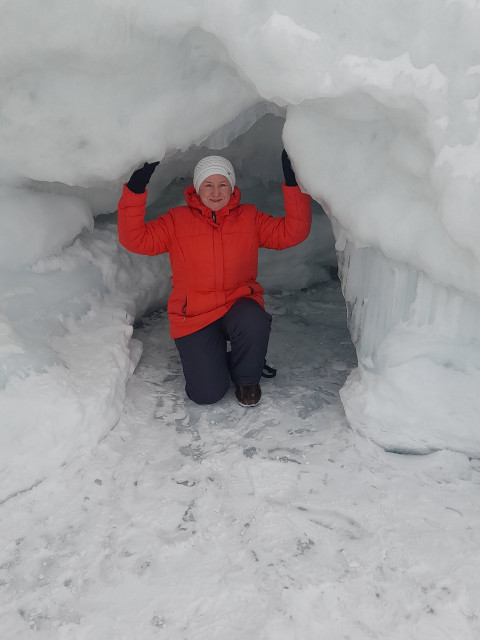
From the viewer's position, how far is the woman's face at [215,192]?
216 cm

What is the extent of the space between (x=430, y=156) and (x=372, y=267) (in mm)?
Answer: 486

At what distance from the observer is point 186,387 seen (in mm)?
2287

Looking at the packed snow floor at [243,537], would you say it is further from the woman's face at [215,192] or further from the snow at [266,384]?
the woman's face at [215,192]

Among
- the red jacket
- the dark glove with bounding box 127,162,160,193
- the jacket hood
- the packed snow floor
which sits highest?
the dark glove with bounding box 127,162,160,193

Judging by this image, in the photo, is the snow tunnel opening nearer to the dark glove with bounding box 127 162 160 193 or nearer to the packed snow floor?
the dark glove with bounding box 127 162 160 193

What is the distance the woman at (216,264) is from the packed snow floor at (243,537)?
0.63ft

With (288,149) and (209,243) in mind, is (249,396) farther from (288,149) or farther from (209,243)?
(288,149)

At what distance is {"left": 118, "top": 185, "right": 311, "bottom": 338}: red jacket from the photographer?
218 cm

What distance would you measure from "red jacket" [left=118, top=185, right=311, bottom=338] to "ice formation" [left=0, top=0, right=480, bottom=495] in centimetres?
21

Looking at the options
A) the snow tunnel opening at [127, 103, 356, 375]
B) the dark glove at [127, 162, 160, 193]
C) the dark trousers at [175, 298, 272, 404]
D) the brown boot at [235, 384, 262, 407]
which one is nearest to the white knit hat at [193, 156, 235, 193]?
the dark glove at [127, 162, 160, 193]

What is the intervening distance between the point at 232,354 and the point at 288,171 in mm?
750

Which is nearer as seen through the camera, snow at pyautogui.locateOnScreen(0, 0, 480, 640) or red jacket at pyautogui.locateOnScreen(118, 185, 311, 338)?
snow at pyautogui.locateOnScreen(0, 0, 480, 640)

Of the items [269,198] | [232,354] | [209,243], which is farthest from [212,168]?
[269,198]

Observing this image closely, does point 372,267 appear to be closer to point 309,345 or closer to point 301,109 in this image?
point 301,109
